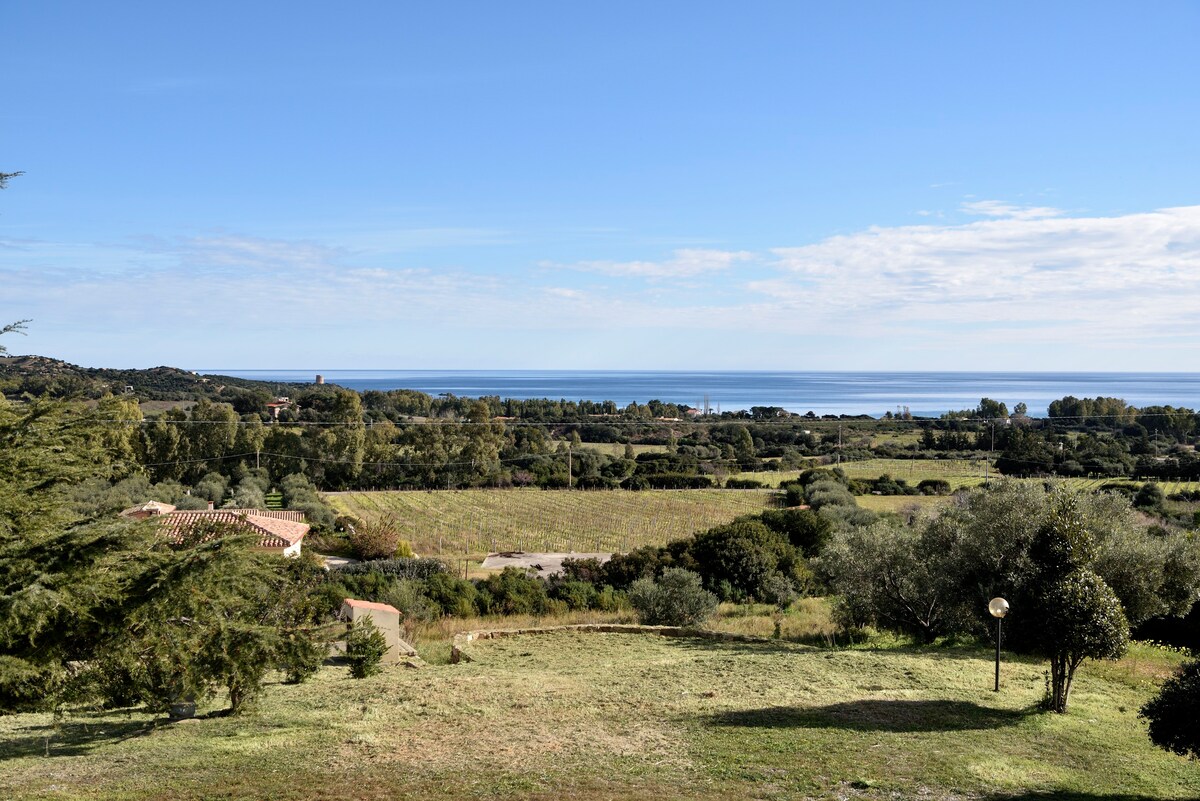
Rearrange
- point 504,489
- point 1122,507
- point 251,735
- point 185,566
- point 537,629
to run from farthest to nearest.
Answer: point 504,489 < point 537,629 < point 1122,507 < point 251,735 < point 185,566

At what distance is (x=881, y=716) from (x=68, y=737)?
1079 centimetres

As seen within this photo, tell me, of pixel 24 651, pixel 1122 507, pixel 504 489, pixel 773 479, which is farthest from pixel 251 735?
pixel 773 479

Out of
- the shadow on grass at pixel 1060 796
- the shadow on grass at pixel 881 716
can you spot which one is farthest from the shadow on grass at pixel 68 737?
the shadow on grass at pixel 1060 796

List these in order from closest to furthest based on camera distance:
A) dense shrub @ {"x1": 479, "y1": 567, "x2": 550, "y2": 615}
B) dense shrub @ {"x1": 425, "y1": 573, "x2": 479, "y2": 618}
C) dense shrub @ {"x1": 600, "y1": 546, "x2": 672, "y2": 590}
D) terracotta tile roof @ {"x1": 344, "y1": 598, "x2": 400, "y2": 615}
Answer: terracotta tile roof @ {"x1": 344, "y1": 598, "x2": 400, "y2": 615} < dense shrub @ {"x1": 425, "y1": 573, "x2": 479, "y2": 618} < dense shrub @ {"x1": 479, "y1": 567, "x2": 550, "y2": 615} < dense shrub @ {"x1": 600, "y1": 546, "x2": 672, "y2": 590}

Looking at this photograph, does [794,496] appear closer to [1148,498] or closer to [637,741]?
[1148,498]

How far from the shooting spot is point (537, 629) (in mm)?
21906

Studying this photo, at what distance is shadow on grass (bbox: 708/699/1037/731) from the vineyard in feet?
86.6

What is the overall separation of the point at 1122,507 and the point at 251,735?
17135mm

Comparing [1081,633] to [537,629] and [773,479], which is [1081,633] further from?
[773,479]

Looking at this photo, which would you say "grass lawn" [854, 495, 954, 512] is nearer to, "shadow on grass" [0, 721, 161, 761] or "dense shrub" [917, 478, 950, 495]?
"dense shrub" [917, 478, 950, 495]

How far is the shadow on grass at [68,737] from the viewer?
392 inches

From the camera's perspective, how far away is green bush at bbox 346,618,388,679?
1490 cm

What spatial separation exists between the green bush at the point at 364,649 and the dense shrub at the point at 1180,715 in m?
11.5

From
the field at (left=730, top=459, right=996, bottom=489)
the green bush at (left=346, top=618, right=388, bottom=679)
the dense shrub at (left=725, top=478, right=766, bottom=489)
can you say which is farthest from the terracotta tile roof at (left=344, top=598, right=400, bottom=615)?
the field at (left=730, top=459, right=996, bottom=489)
